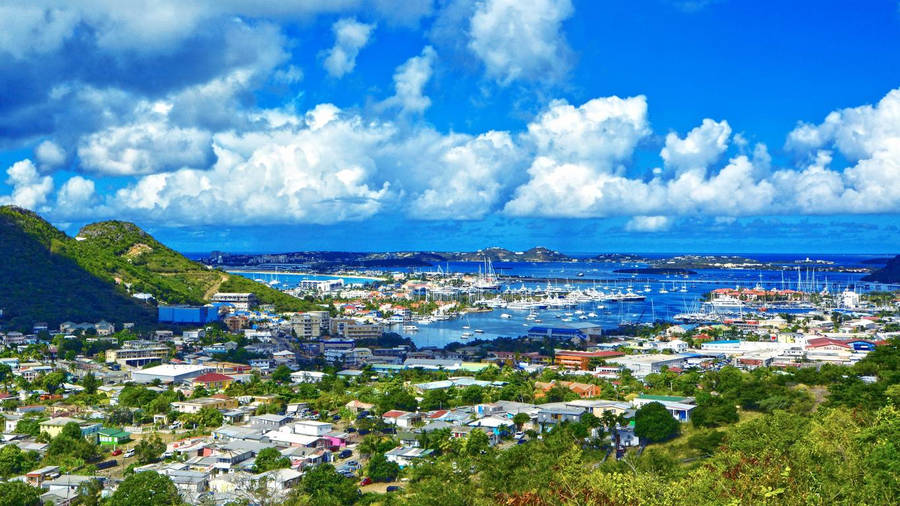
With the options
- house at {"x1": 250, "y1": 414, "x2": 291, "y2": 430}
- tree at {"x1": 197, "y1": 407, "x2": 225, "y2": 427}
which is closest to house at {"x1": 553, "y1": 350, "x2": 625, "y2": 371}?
house at {"x1": 250, "y1": 414, "x2": 291, "y2": 430}

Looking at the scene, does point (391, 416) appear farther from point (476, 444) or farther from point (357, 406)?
point (476, 444)

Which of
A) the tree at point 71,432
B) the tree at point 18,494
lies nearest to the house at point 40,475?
the tree at point 18,494

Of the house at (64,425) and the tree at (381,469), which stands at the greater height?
the house at (64,425)

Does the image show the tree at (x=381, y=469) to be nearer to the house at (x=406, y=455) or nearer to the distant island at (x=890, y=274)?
the house at (x=406, y=455)

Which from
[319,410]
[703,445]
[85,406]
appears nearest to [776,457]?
[703,445]

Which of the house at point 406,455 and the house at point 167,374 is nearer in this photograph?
the house at point 406,455

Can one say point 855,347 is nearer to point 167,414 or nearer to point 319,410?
point 319,410
